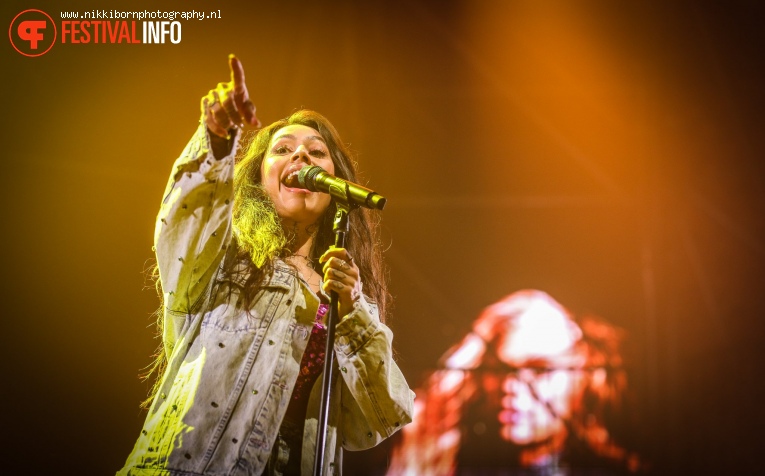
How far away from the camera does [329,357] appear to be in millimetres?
1289

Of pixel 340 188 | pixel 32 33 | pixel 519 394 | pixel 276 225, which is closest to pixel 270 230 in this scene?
pixel 276 225

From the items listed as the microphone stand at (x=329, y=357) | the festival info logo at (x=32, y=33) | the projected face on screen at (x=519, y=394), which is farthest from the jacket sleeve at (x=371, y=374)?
the festival info logo at (x=32, y=33)

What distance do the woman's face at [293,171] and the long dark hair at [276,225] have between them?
53 millimetres

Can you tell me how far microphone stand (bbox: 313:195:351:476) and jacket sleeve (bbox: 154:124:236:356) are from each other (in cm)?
27

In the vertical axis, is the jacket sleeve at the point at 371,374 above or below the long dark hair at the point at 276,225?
below

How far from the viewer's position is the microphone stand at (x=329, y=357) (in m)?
1.23

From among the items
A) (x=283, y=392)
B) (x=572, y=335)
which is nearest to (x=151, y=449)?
(x=283, y=392)

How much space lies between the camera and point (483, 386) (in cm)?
408

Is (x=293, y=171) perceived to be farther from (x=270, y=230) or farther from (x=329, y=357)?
(x=329, y=357)

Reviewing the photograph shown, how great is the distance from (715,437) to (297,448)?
118 inches

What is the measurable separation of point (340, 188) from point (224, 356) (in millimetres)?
497

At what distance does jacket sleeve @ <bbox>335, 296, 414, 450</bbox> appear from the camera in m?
1.62

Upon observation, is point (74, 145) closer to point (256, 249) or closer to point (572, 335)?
point (256, 249)

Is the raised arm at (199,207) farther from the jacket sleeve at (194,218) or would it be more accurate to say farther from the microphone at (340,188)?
the microphone at (340,188)
